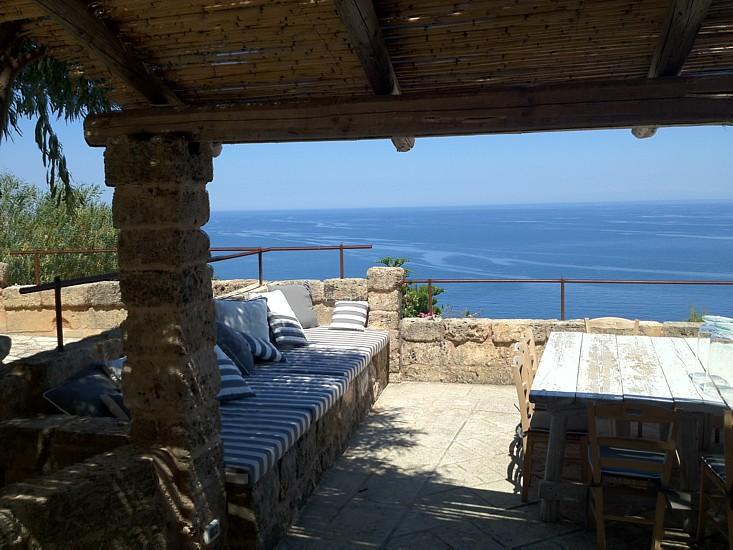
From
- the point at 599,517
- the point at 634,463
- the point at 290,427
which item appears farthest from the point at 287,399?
the point at 634,463

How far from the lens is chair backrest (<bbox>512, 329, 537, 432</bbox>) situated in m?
4.18

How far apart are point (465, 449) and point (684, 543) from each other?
6.05ft

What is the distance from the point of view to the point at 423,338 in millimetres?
7086

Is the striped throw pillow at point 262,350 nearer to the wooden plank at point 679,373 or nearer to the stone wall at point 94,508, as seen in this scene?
the stone wall at point 94,508

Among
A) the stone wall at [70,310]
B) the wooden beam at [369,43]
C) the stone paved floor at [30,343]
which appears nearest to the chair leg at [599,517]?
the wooden beam at [369,43]

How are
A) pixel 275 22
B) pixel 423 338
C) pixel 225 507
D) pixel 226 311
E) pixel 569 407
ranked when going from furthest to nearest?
pixel 423 338, pixel 226 311, pixel 569 407, pixel 225 507, pixel 275 22

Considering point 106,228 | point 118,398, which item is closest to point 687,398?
point 118,398

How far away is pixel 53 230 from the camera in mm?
13703

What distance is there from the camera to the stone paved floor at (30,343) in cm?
679

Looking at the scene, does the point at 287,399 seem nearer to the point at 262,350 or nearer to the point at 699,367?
the point at 262,350

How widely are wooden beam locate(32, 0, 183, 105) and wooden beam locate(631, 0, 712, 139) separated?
2.22m

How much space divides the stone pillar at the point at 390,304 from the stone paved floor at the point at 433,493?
910mm

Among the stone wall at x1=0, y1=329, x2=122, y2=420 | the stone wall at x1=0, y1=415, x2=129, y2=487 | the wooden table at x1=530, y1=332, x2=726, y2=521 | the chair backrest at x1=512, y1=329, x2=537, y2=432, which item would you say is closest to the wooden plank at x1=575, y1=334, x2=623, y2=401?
the wooden table at x1=530, y1=332, x2=726, y2=521

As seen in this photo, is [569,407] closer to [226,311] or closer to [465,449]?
[465,449]
